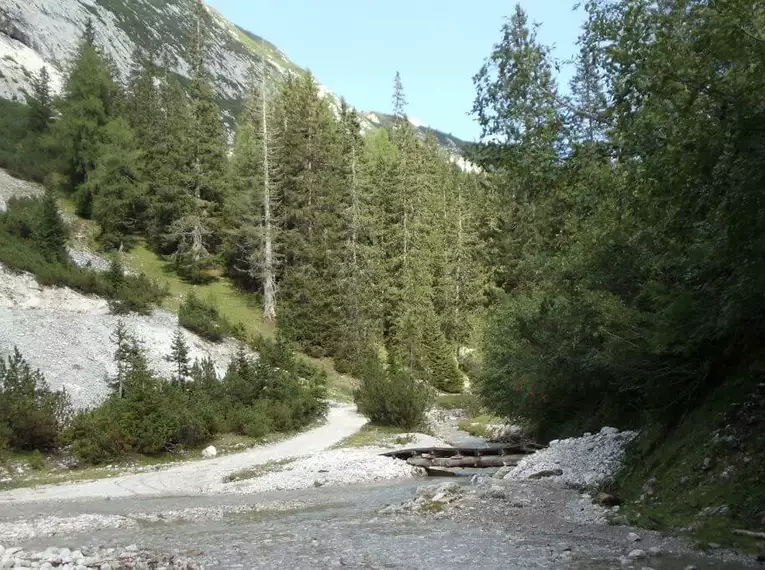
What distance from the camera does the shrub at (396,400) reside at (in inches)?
1083

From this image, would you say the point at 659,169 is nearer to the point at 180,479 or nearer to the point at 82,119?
the point at 180,479

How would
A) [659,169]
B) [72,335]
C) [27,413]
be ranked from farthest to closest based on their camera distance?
[72,335] → [27,413] → [659,169]

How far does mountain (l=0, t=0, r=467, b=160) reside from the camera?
72.5 m

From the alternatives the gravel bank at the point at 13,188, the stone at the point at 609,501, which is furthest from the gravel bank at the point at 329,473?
the gravel bank at the point at 13,188

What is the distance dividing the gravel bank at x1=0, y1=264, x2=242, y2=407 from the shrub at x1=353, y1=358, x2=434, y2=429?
358 inches

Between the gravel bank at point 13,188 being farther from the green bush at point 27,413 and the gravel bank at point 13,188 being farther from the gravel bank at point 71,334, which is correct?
the green bush at point 27,413

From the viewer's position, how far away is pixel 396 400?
27562 millimetres

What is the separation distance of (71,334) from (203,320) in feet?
29.7

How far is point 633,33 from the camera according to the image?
6652mm

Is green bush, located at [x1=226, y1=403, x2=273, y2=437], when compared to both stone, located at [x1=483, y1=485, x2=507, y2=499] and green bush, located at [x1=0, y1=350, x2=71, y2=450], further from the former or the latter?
stone, located at [x1=483, y1=485, x2=507, y2=499]

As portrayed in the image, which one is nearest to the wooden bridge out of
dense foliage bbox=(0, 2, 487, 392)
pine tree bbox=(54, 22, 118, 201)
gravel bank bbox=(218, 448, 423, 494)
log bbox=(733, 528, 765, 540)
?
gravel bank bbox=(218, 448, 423, 494)

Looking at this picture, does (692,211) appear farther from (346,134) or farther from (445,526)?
(346,134)

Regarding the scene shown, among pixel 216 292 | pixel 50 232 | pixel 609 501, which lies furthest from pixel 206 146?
pixel 609 501

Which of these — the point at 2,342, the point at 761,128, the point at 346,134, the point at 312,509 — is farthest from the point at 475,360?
the point at 761,128
